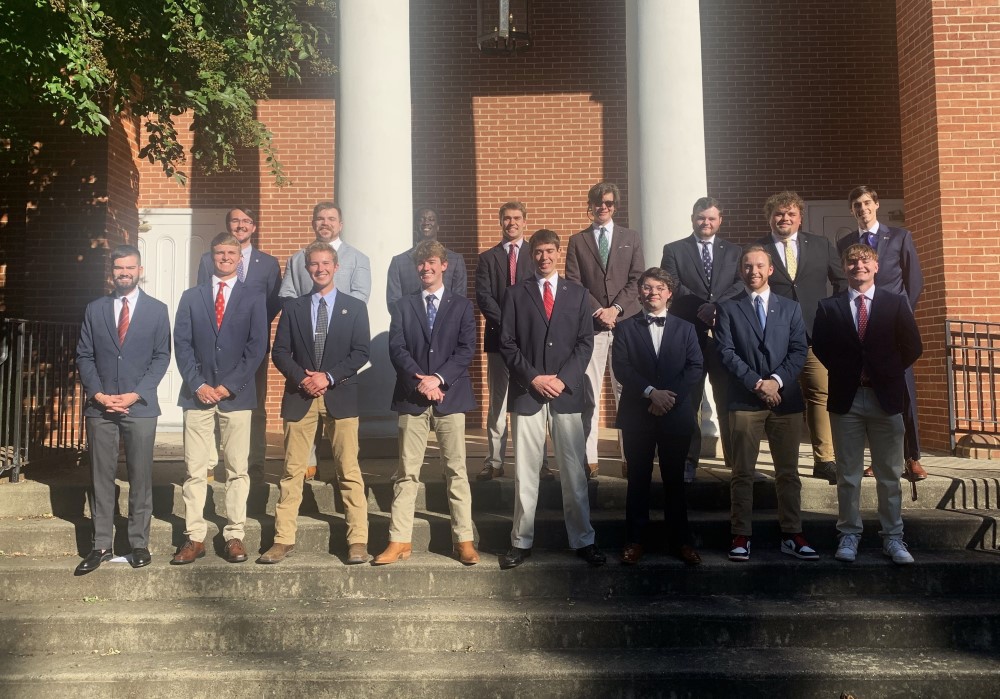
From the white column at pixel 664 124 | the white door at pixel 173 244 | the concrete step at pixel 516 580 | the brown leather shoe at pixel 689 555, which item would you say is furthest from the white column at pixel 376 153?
the white door at pixel 173 244

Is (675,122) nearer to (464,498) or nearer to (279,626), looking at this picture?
(464,498)

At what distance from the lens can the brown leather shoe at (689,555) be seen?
4.78m

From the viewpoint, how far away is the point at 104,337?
5.23m

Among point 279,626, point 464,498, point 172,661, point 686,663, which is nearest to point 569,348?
point 464,498

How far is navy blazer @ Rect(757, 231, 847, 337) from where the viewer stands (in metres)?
5.69

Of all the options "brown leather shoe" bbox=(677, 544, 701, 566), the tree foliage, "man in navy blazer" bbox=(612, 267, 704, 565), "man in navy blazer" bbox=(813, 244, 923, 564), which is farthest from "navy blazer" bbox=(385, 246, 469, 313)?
"man in navy blazer" bbox=(813, 244, 923, 564)

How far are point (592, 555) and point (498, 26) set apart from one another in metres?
7.23

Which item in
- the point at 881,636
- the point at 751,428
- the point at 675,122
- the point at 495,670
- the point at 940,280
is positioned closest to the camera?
the point at 495,670

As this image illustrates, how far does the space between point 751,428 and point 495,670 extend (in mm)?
2126

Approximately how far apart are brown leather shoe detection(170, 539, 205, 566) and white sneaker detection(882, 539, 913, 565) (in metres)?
4.13

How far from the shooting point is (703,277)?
5.81 m

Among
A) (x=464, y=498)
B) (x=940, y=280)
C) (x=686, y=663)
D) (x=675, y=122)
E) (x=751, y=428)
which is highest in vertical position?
(x=675, y=122)

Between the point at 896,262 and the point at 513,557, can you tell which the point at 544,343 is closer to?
the point at 513,557

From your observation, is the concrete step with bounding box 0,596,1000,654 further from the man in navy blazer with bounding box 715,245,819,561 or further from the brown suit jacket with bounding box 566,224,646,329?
the brown suit jacket with bounding box 566,224,646,329
